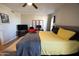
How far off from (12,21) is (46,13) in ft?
4.49

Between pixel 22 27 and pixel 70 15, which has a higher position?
pixel 70 15

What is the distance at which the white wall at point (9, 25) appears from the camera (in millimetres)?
3066

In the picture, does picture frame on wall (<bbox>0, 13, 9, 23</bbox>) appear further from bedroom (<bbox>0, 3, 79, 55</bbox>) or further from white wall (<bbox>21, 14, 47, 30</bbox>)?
white wall (<bbox>21, 14, 47, 30</bbox>)

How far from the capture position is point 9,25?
347cm

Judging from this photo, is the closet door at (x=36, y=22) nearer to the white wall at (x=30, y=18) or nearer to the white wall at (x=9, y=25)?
the white wall at (x=30, y=18)

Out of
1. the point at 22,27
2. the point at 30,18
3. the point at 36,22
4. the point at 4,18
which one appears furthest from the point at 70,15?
the point at 4,18

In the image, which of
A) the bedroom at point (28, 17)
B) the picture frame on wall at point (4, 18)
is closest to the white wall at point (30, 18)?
the bedroom at point (28, 17)

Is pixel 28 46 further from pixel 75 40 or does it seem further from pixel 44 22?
pixel 44 22

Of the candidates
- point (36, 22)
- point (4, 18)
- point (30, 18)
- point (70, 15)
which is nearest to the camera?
point (70, 15)

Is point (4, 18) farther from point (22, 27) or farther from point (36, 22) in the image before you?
point (36, 22)

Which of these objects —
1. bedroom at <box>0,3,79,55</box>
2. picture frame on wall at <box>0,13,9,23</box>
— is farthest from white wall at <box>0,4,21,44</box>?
picture frame on wall at <box>0,13,9,23</box>

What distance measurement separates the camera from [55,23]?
11.5 ft

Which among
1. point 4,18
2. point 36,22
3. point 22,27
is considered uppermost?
point 4,18

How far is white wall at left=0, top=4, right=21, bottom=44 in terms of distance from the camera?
3.07 meters
